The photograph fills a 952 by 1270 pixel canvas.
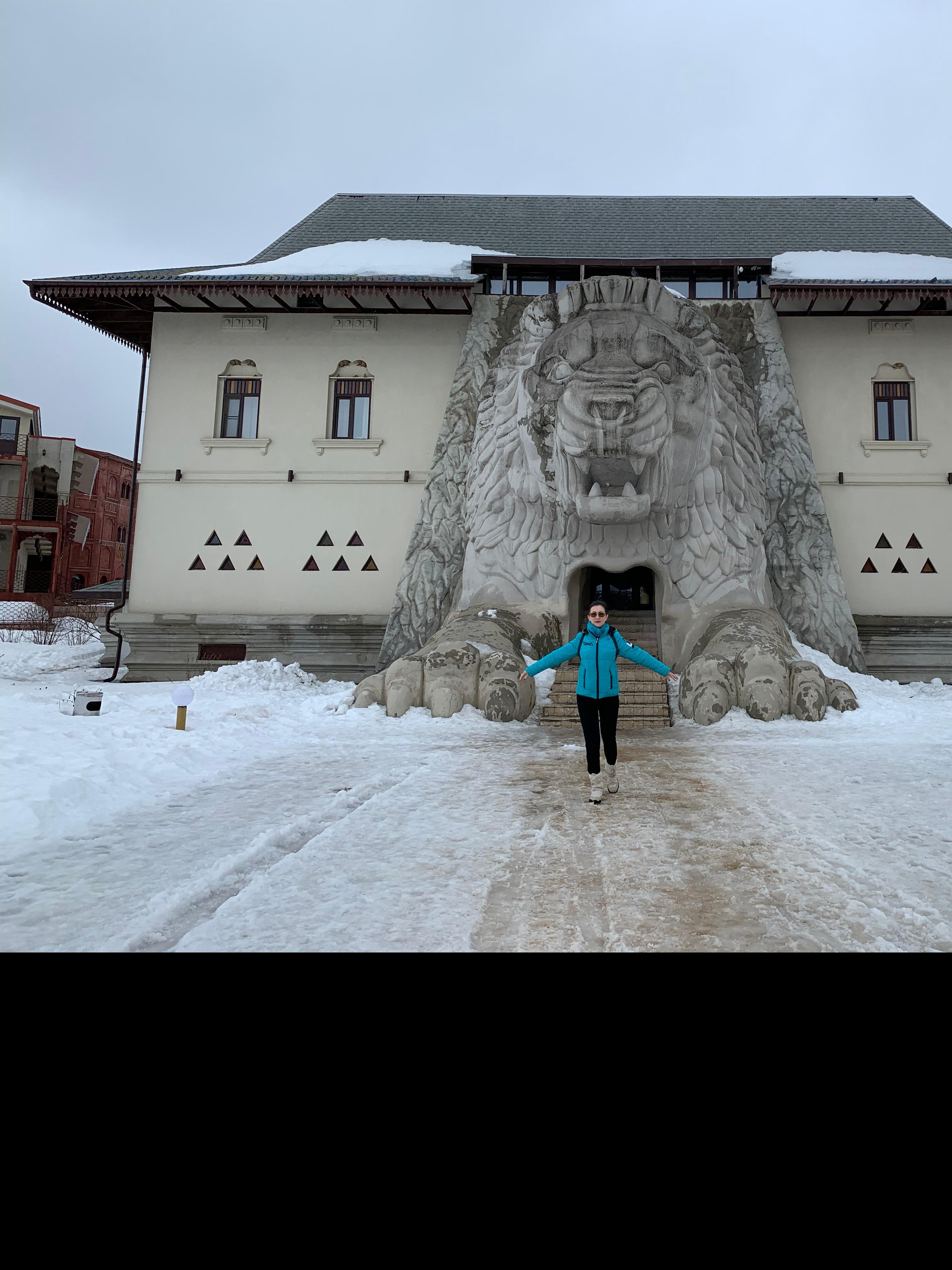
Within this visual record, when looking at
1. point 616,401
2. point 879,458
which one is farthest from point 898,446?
point 616,401

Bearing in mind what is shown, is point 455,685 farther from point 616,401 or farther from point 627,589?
point 627,589

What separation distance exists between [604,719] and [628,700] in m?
2.46

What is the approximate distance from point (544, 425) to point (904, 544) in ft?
19.9

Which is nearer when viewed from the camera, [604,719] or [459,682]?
[604,719]

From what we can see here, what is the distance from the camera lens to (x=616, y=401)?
6062 millimetres

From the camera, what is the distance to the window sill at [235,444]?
1051 cm

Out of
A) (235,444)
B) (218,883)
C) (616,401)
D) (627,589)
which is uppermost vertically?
(235,444)

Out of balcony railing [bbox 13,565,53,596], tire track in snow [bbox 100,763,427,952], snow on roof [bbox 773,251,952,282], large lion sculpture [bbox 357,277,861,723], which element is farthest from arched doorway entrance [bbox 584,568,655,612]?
balcony railing [bbox 13,565,53,596]

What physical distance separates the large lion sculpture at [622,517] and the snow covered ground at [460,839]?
75 centimetres

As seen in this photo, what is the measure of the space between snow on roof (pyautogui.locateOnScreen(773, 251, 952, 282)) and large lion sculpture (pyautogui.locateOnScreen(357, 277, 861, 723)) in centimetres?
175

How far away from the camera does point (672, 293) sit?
6918 mm

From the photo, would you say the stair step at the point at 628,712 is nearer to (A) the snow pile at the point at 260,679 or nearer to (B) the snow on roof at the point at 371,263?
(A) the snow pile at the point at 260,679
